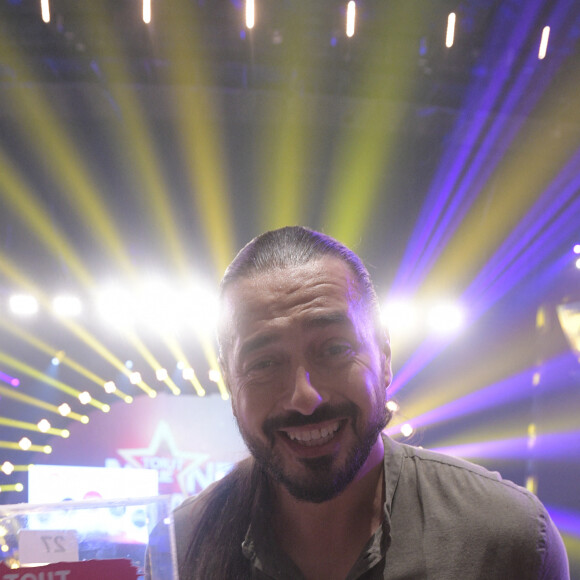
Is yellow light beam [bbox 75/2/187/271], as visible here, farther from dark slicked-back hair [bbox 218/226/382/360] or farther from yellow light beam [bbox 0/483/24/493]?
dark slicked-back hair [bbox 218/226/382/360]

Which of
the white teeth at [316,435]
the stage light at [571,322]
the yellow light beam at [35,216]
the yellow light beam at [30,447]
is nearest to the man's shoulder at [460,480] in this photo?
the white teeth at [316,435]

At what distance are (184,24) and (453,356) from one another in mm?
4043

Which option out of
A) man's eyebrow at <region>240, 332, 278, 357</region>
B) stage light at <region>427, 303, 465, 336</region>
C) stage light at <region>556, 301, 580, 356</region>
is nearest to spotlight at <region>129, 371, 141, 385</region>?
stage light at <region>427, 303, 465, 336</region>

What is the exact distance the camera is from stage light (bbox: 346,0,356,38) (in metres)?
3.60

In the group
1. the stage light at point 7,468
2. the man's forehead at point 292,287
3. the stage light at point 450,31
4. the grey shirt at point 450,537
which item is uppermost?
the stage light at point 450,31

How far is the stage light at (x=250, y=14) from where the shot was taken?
368 centimetres

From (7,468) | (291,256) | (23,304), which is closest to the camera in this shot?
(291,256)

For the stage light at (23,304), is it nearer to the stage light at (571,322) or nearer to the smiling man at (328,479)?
the smiling man at (328,479)

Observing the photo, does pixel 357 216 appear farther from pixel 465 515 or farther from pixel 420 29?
pixel 465 515

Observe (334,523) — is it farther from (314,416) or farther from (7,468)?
(7,468)

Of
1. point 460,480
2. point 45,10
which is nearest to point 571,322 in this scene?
point 460,480

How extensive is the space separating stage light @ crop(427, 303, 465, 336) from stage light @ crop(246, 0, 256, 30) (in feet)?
10.3

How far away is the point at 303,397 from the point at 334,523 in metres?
0.33

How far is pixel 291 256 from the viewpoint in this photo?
1.28m
